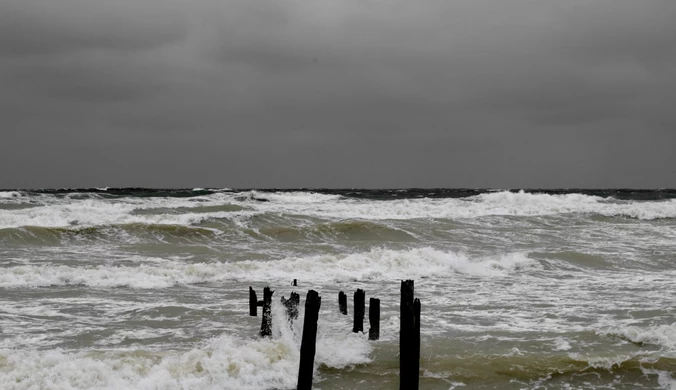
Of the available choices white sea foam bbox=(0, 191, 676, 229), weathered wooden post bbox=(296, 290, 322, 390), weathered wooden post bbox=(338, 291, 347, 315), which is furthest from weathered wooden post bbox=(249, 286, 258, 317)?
white sea foam bbox=(0, 191, 676, 229)

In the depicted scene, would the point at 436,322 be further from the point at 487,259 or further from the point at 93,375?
the point at 487,259

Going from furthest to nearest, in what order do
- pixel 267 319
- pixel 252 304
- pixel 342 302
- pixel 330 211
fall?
pixel 330 211, pixel 342 302, pixel 252 304, pixel 267 319

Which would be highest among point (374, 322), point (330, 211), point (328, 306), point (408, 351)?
point (330, 211)

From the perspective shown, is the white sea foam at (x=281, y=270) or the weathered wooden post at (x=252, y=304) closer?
the weathered wooden post at (x=252, y=304)

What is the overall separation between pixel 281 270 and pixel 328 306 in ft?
15.1

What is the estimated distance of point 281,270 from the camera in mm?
16391

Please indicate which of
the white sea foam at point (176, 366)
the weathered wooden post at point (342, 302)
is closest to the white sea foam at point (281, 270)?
the weathered wooden post at point (342, 302)

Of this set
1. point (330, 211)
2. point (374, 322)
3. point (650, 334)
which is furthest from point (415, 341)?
point (330, 211)

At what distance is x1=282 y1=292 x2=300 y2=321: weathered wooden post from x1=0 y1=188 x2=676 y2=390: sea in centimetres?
16

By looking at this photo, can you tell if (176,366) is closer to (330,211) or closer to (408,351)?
(408,351)

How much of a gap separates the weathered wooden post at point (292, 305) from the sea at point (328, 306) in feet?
0.52

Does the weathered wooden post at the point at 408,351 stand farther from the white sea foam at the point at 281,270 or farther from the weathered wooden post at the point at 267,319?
the white sea foam at the point at 281,270

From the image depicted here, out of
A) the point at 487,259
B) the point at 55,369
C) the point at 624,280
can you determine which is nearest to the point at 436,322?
the point at 55,369

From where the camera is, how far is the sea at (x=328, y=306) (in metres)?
7.71
